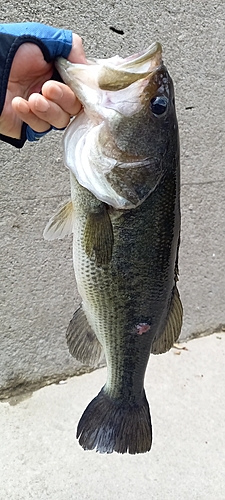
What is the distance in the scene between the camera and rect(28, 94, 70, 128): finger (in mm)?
1187

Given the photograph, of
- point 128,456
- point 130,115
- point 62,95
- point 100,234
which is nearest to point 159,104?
point 130,115

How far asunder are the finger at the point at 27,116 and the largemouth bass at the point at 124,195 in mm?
72

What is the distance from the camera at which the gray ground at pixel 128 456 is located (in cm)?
214

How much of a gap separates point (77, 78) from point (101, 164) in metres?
0.19

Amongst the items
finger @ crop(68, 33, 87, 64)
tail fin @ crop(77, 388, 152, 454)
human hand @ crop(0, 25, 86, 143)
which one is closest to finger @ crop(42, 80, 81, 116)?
human hand @ crop(0, 25, 86, 143)

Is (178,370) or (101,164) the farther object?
(178,370)

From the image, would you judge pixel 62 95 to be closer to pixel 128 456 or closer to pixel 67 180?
pixel 67 180

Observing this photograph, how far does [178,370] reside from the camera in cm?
278

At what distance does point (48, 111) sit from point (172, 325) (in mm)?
626

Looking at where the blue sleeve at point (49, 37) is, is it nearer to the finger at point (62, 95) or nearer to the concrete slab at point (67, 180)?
the finger at point (62, 95)

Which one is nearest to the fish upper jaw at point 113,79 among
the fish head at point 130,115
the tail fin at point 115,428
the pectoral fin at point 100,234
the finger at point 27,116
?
the fish head at point 130,115

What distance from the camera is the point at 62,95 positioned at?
1197 mm

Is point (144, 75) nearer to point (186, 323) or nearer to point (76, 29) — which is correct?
point (76, 29)

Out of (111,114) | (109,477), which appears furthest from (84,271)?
(109,477)
